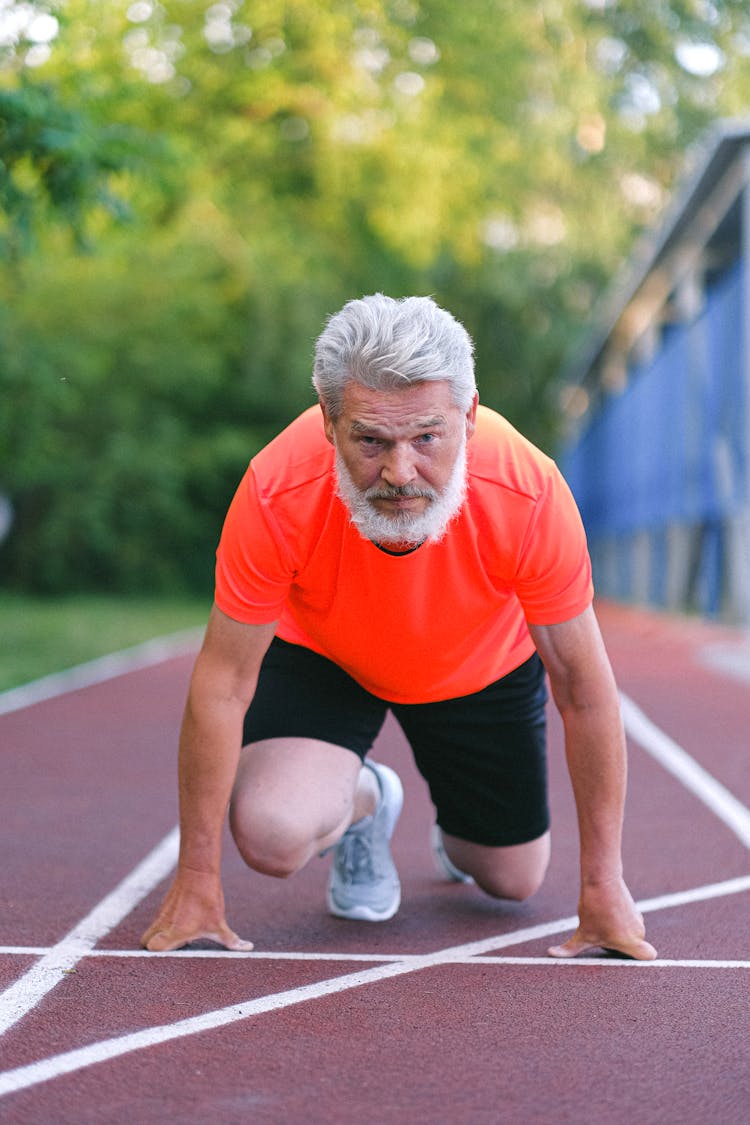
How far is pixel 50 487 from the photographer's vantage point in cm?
3195

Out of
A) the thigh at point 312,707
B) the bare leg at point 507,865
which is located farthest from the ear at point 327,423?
the bare leg at point 507,865

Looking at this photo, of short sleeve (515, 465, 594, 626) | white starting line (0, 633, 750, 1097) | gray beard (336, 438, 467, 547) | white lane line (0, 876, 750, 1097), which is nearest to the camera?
white lane line (0, 876, 750, 1097)

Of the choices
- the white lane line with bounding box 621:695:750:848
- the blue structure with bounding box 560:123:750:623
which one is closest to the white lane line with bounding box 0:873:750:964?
the white lane line with bounding box 621:695:750:848

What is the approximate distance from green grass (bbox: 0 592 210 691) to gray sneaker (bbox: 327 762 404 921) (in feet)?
26.9

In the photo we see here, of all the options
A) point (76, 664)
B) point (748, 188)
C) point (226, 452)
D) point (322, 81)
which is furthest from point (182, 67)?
point (76, 664)

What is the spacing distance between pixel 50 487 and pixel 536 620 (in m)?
28.7

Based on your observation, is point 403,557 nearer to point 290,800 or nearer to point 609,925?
point 290,800

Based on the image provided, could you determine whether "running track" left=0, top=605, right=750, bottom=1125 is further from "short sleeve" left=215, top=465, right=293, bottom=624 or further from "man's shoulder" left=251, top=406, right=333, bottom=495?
"man's shoulder" left=251, top=406, right=333, bottom=495

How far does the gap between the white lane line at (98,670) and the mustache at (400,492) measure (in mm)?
7637

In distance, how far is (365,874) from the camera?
509 cm

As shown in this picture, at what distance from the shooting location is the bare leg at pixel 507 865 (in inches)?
201

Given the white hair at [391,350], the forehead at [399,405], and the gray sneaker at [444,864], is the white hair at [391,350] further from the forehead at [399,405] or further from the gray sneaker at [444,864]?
the gray sneaker at [444,864]

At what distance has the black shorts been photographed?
4.80 meters

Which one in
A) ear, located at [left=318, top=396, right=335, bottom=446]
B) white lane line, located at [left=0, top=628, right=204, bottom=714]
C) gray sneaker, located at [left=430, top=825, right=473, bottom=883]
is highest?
ear, located at [left=318, top=396, right=335, bottom=446]
